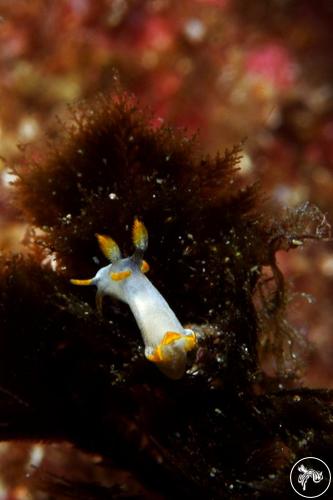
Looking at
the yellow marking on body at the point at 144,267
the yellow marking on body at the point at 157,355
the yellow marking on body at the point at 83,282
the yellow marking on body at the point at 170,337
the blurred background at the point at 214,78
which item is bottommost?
the yellow marking on body at the point at 157,355

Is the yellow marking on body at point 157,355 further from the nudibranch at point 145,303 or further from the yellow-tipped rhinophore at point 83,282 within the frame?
the yellow-tipped rhinophore at point 83,282

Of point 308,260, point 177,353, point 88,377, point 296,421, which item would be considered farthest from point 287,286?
point 308,260

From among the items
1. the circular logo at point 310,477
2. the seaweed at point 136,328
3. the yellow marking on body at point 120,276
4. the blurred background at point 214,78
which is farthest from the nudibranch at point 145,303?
the blurred background at point 214,78

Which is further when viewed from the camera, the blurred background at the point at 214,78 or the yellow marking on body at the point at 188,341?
the blurred background at the point at 214,78

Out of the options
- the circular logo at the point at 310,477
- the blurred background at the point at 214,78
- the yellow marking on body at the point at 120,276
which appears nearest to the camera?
the circular logo at the point at 310,477

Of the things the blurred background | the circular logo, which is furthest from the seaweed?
the blurred background

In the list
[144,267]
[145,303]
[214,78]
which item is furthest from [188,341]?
[214,78]
